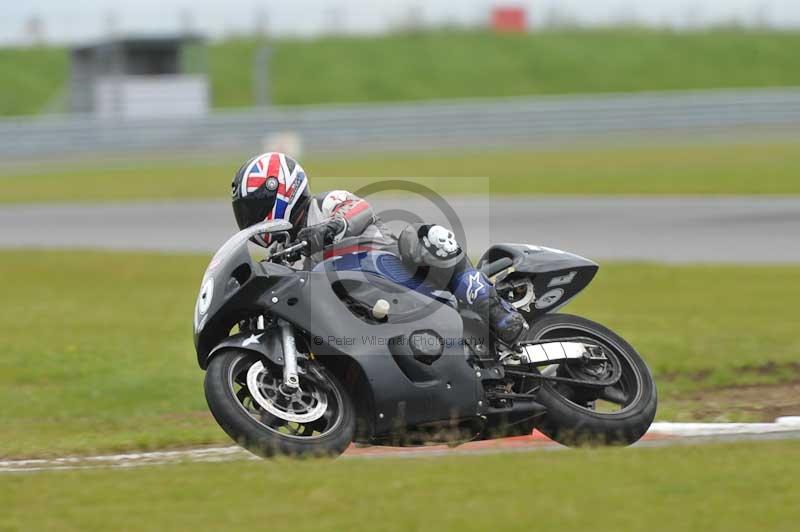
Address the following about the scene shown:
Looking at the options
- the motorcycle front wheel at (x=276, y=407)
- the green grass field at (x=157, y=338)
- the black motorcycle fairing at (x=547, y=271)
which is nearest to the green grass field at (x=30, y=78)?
the green grass field at (x=157, y=338)

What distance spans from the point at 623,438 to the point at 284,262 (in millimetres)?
2140

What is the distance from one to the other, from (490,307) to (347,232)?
0.92 metres

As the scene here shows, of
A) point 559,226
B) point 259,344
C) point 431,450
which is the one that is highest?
point 259,344

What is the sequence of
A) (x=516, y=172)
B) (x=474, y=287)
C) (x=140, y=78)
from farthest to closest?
(x=140, y=78)
(x=516, y=172)
(x=474, y=287)

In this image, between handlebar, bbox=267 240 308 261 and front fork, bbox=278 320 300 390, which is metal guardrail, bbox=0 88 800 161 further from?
front fork, bbox=278 320 300 390

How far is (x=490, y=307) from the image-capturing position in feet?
23.8

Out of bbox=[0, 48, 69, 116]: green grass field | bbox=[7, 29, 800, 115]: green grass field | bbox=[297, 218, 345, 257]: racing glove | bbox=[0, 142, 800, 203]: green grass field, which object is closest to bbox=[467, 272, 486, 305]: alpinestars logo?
bbox=[297, 218, 345, 257]: racing glove

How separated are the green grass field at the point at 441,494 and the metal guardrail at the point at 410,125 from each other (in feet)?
102

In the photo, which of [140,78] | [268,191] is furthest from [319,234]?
[140,78]

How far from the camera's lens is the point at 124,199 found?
26500mm

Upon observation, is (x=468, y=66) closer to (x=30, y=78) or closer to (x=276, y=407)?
(x=30, y=78)

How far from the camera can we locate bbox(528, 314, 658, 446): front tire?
23.6 ft

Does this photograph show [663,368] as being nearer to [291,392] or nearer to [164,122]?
[291,392]

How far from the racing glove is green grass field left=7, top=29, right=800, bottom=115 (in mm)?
41828
